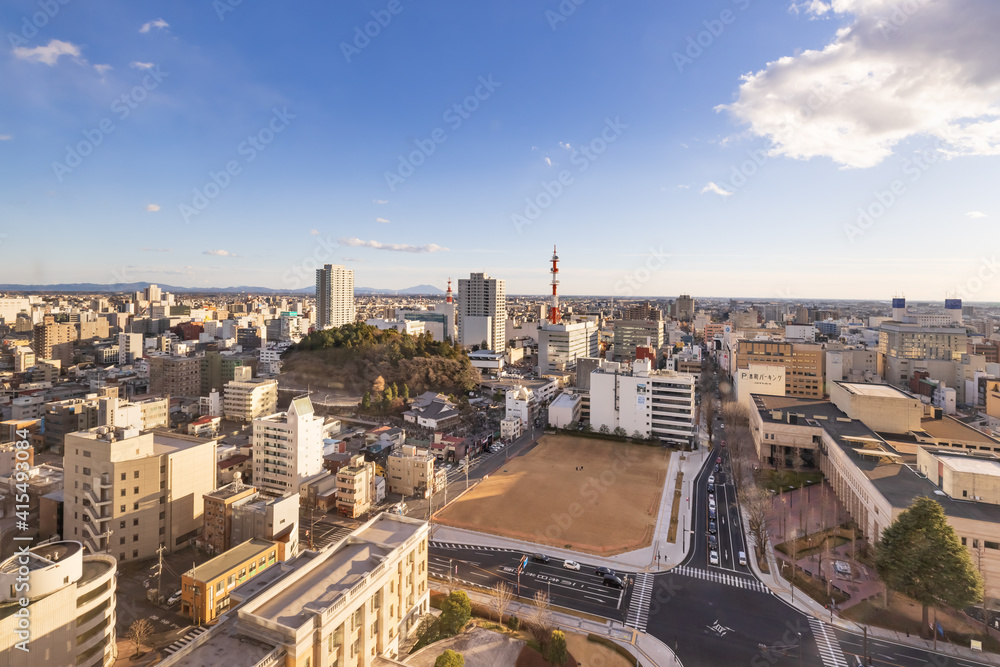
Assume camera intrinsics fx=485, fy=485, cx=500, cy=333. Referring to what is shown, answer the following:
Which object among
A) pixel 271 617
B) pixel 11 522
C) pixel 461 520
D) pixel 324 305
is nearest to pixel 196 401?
pixel 11 522

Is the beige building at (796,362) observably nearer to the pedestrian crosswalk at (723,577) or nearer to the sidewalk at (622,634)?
the pedestrian crosswalk at (723,577)

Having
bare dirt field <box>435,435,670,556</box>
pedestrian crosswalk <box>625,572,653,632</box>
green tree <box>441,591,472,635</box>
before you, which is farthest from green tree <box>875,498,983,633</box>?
green tree <box>441,591,472,635</box>

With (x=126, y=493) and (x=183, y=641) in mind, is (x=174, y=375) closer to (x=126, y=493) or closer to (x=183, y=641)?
(x=126, y=493)

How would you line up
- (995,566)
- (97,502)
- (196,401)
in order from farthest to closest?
1. (196,401)
2. (97,502)
3. (995,566)

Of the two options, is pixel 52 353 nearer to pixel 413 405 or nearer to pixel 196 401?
pixel 196 401

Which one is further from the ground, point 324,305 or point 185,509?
point 324,305

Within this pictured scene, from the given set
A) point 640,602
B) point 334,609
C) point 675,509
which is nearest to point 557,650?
point 640,602

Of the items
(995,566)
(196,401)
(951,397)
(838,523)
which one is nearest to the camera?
(995,566)

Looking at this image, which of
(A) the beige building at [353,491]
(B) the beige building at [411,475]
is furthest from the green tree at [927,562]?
(A) the beige building at [353,491]
